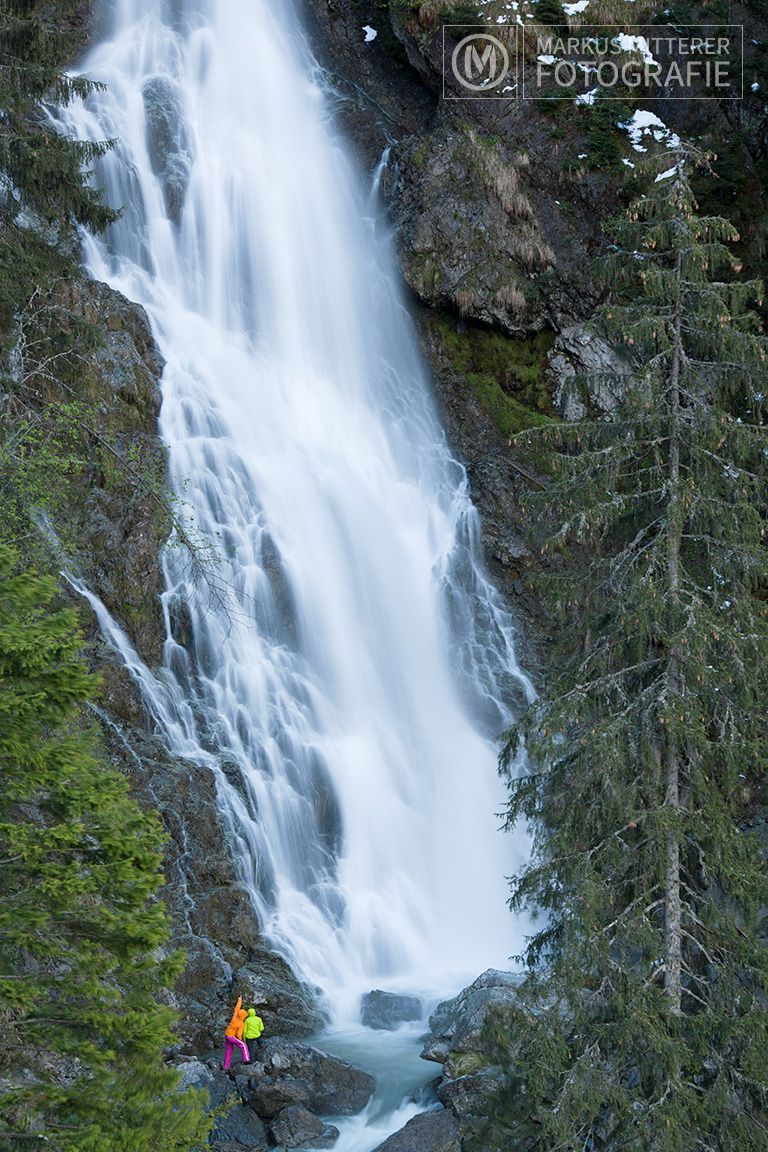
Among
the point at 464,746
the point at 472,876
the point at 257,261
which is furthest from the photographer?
the point at 257,261

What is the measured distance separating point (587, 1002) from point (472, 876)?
928cm

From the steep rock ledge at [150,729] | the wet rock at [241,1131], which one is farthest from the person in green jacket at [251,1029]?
the wet rock at [241,1131]

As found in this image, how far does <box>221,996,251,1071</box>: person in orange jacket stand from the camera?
1226cm

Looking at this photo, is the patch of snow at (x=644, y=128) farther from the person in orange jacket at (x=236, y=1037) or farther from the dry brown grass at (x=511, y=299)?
the person in orange jacket at (x=236, y=1037)

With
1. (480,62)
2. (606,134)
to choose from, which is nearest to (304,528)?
(606,134)

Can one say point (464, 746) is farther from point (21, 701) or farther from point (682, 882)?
point (21, 701)

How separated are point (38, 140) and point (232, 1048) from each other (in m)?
11.8

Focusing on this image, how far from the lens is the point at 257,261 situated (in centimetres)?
2473

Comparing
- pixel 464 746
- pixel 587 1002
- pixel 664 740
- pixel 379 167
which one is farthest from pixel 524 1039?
pixel 379 167

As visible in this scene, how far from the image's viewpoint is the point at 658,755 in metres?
8.60

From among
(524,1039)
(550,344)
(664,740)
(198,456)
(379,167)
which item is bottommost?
(524,1039)

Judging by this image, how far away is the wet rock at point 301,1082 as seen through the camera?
38.5 ft

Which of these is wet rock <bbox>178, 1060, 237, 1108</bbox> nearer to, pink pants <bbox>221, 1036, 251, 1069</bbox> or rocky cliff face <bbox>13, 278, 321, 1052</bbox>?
pink pants <bbox>221, 1036, 251, 1069</bbox>

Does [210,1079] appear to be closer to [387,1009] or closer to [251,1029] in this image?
[251,1029]
